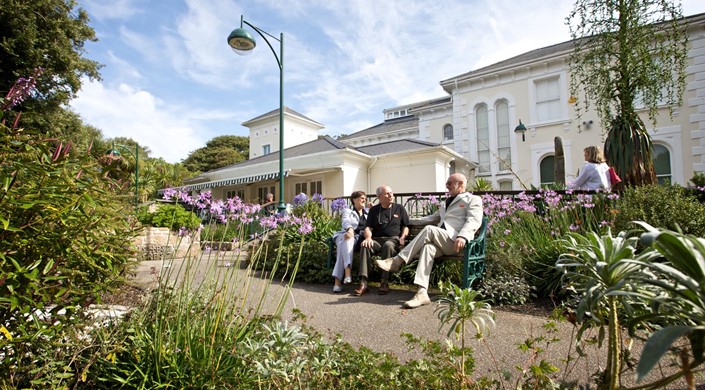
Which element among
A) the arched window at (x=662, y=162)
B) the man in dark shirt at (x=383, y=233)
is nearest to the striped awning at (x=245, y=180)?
the man in dark shirt at (x=383, y=233)

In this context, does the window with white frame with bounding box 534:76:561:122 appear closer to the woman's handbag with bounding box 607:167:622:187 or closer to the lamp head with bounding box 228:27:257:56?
the woman's handbag with bounding box 607:167:622:187

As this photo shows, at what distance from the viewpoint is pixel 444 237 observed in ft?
13.8

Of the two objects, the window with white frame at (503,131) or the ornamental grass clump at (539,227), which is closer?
the ornamental grass clump at (539,227)

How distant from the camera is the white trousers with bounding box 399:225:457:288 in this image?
4.08 meters

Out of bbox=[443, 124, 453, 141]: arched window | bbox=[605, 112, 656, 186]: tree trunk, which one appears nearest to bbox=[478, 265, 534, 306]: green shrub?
bbox=[605, 112, 656, 186]: tree trunk

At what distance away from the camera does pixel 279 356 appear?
1847 mm

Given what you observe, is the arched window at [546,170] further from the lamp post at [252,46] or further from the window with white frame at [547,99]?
the lamp post at [252,46]

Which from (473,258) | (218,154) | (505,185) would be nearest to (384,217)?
(473,258)

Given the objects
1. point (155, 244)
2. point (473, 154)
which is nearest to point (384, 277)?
point (155, 244)

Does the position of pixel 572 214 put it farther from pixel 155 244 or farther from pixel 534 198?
pixel 155 244

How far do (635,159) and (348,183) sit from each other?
10732 mm

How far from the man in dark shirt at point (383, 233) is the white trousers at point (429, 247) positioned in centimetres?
38

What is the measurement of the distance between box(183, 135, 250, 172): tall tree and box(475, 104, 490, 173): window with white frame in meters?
30.3

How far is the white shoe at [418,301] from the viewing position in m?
3.78
